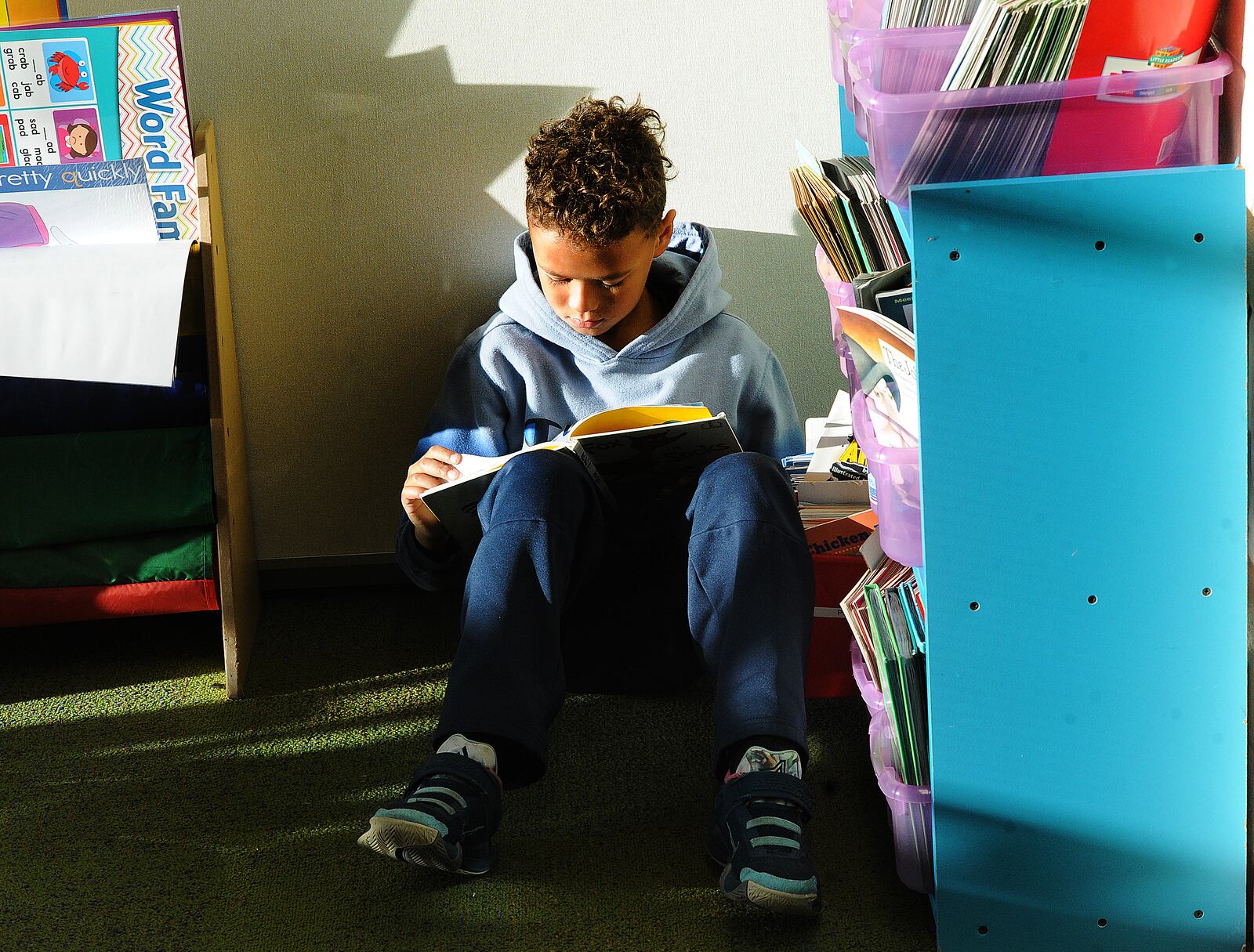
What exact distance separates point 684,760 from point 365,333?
788 mm

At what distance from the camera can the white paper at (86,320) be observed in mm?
1308

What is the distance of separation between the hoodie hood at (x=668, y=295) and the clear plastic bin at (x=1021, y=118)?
58 cm

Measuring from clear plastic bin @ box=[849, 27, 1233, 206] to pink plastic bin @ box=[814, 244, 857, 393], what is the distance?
186 mm

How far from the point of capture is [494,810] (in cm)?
108

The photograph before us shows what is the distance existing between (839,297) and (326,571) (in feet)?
3.22

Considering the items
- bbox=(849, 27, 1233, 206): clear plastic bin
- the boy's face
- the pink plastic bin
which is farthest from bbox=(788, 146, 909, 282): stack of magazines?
the boy's face

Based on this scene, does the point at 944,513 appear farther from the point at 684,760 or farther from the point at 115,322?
the point at 115,322

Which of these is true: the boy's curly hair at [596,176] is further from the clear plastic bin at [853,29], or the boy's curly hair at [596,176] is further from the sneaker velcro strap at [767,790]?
the sneaker velcro strap at [767,790]

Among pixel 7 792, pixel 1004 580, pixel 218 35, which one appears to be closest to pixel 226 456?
pixel 7 792

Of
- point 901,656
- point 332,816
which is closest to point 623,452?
point 901,656

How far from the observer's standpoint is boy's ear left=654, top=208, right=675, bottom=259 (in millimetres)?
1404

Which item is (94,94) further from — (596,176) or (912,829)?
(912,829)

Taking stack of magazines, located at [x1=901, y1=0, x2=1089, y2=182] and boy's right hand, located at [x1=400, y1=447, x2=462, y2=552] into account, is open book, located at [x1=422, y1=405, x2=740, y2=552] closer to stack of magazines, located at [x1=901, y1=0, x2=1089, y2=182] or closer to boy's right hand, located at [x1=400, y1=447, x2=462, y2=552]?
boy's right hand, located at [x1=400, y1=447, x2=462, y2=552]

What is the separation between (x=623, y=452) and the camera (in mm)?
1233
